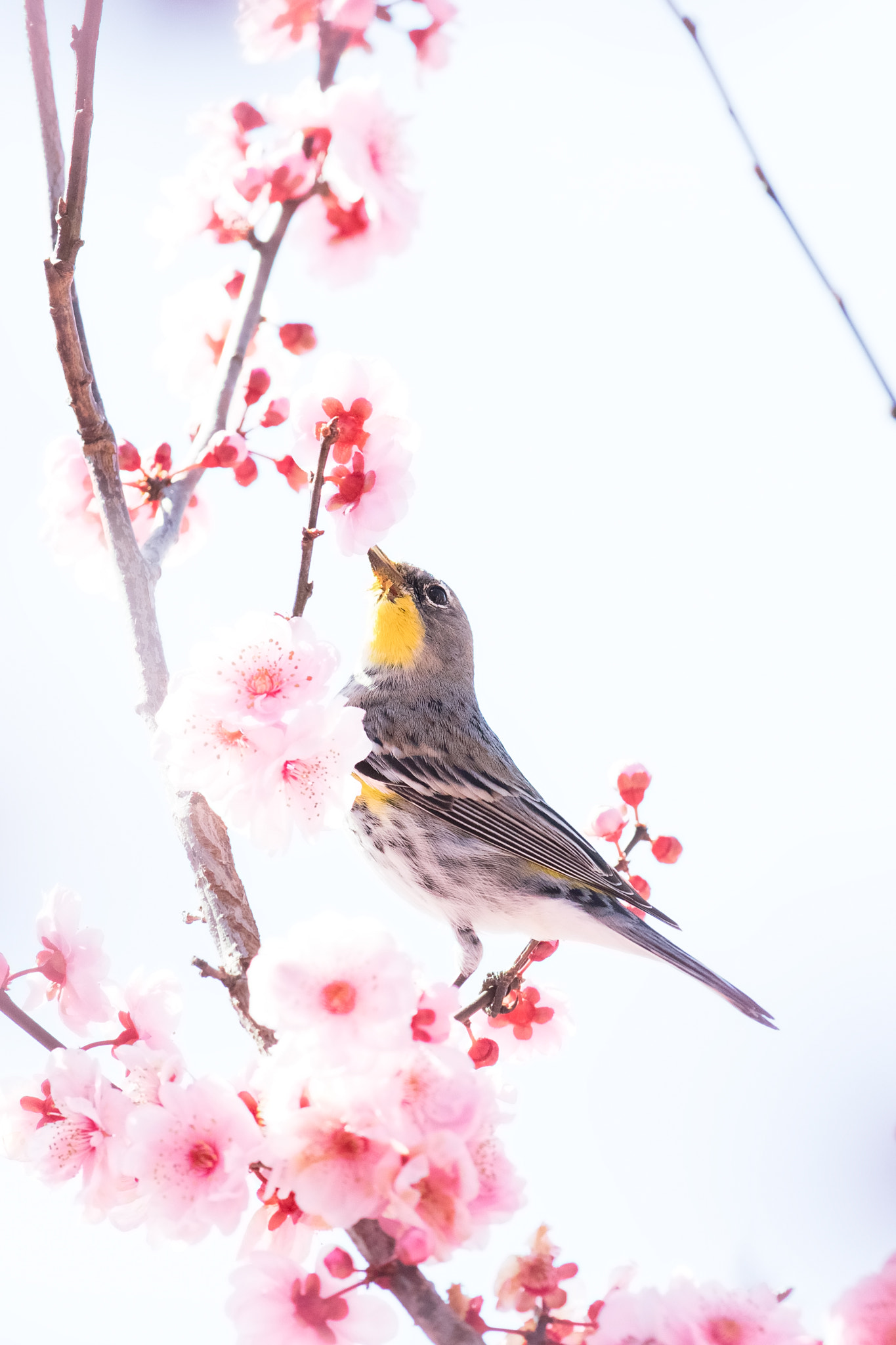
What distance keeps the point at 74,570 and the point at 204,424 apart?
2.04 ft

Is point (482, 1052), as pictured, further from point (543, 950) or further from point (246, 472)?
point (246, 472)

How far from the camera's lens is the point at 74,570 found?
10.1 ft

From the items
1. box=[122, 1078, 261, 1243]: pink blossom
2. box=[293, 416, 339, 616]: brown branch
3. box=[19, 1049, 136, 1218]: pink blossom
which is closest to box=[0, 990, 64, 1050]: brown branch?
box=[19, 1049, 136, 1218]: pink blossom

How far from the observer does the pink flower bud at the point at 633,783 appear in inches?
118

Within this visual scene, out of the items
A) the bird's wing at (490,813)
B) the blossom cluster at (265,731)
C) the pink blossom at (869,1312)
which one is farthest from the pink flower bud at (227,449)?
the pink blossom at (869,1312)

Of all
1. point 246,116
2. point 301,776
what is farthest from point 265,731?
point 246,116

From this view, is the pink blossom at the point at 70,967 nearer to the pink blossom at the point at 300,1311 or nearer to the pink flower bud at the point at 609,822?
the pink blossom at the point at 300,1311

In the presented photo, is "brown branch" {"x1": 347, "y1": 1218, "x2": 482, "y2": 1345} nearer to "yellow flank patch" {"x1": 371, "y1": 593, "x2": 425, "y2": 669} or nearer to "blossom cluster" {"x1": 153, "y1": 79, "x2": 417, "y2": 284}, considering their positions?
"blossom cluster" {"x1": 153, "y1": 79, "x2": 417, "y2": 284}

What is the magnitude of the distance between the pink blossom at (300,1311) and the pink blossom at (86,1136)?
344mm

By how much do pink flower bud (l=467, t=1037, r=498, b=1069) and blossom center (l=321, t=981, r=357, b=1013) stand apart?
0.89 metres

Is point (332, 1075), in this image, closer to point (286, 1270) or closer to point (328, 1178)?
point (328, 1178)

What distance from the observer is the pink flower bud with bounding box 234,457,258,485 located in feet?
9.07

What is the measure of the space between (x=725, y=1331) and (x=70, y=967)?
4.49 ft

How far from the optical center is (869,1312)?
153 cm
